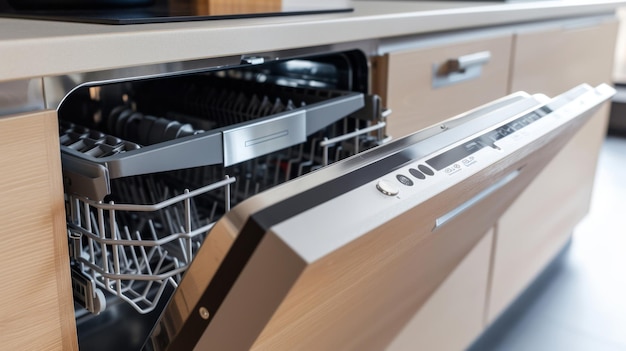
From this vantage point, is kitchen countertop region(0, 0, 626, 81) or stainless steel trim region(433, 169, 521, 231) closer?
kitchen countertop region(0, 0, 626, 81)

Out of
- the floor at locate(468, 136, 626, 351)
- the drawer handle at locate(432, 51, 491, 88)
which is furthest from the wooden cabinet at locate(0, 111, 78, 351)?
the floor at locate(468, 136, 626, 351)

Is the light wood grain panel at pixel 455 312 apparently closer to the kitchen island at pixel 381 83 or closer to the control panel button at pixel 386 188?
the kitchen island at pixel 381 83

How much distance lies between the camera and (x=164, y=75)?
1.71ft

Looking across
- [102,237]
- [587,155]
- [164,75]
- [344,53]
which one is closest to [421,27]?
[344,53]

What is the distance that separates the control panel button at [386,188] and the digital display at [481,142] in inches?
2.3

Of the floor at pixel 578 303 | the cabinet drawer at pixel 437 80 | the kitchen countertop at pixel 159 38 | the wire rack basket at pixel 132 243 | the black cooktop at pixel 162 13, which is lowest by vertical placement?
the floor at pixel 578 303

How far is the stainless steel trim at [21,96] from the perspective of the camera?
42 cm

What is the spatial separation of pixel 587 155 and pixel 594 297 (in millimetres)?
402

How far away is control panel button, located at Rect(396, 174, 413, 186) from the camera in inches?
16.9

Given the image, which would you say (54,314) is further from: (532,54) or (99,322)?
(532,54)

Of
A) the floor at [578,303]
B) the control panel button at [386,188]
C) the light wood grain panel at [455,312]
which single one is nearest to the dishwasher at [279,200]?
the control panel button at [386,188]

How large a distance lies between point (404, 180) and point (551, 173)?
1154 mm

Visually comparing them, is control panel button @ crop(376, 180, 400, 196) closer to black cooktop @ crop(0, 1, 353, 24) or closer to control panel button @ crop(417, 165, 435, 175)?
control panel button @ crop(417, 165, 435, 175)

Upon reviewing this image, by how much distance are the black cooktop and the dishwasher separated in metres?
0.07
